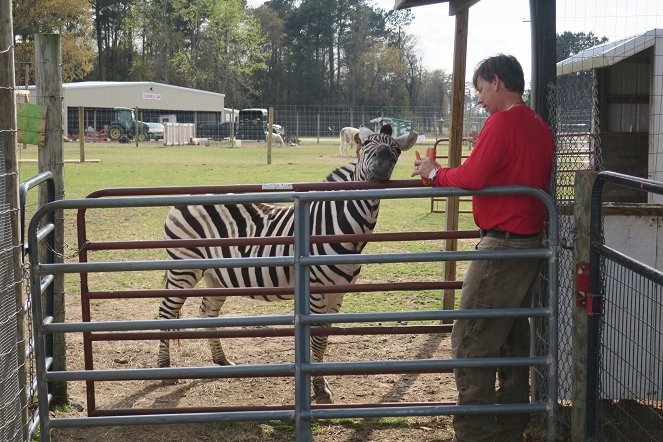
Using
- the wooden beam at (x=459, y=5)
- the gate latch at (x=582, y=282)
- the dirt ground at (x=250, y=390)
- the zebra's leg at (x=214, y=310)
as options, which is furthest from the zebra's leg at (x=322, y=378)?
the wooden beam at (x=459, y=5)

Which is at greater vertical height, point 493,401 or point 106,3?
point 106,3

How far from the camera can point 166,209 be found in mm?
16016

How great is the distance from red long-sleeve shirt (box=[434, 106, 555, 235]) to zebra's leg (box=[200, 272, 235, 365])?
124 inches

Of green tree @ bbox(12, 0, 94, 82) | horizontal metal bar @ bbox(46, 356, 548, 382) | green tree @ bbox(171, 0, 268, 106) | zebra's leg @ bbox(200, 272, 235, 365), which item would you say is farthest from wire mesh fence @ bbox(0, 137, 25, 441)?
green tree @ bbox(171, 0, 268, 106)

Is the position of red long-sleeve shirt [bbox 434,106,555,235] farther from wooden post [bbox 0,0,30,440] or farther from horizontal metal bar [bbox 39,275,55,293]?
wooden post [bbox 0,0,30,440]

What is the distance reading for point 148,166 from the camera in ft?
89.8

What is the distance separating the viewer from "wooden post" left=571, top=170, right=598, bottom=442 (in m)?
4.27

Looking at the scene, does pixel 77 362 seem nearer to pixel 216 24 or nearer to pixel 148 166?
pixel 148 166

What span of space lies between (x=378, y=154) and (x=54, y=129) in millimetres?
2263

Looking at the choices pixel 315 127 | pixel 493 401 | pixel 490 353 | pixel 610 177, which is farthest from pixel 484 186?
pixel 315 127

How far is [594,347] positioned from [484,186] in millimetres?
1043

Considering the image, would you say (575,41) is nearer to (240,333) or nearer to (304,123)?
(240,333)

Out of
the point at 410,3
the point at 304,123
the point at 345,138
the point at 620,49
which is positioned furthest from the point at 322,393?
the point at 304,123

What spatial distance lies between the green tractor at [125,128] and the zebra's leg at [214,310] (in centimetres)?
4390
